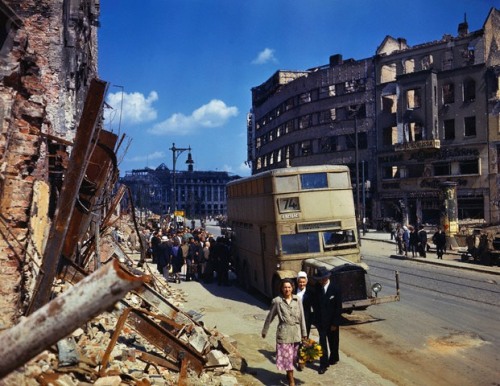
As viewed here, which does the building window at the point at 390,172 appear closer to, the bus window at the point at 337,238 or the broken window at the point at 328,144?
the broken window at the point at 328,144

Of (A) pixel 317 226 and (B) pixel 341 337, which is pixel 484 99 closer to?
(A) pixel 317 226

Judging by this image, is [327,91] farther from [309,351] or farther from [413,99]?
[309,351]

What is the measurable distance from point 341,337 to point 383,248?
2447 cm

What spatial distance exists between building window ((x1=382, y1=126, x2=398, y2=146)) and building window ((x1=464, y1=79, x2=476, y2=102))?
835 centimetres

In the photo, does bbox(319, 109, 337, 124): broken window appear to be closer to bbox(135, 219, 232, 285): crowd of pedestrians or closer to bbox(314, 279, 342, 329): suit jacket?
bbox(135, 219, 232, 285): crowd of pedestrians

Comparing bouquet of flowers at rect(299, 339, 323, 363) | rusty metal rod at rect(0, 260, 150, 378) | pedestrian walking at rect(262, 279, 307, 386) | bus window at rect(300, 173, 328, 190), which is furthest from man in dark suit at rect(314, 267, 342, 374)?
rusty metal rod at rect(0, 260, 150, 378)

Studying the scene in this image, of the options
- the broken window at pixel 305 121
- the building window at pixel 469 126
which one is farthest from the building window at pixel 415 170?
the broken window at pixel 305 121

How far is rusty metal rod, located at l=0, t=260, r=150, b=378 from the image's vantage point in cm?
211

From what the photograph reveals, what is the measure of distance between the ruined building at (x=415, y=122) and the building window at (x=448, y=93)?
0.33ft

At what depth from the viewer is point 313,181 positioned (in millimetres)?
14109

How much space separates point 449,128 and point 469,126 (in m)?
1.98

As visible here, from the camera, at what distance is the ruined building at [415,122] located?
4512cm

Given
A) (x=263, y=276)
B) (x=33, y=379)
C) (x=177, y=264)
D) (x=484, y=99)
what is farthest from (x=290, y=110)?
(x=33, y=379)

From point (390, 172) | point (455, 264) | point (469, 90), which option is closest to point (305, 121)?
point (390, 172)
